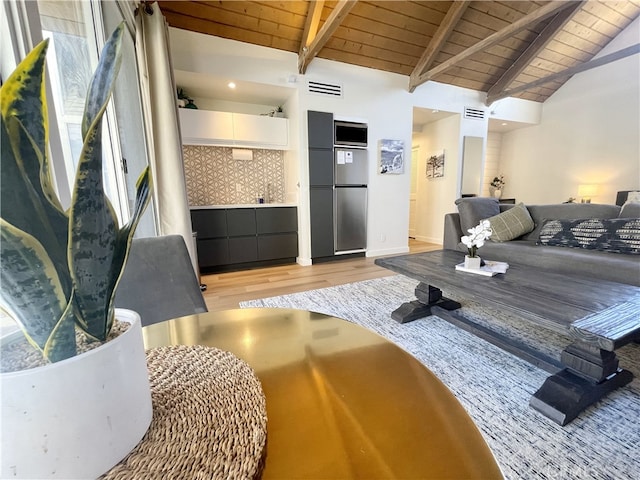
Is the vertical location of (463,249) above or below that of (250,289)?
above

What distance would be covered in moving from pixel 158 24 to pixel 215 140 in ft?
3.98

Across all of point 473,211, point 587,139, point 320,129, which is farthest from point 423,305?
point 587,139

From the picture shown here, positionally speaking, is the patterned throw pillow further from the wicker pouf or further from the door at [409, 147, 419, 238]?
the door at [409, 147, 419, 238]

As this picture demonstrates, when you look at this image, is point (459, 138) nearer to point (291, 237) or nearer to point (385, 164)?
point (385, 164)

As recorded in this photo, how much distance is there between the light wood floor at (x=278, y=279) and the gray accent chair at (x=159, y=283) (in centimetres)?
129

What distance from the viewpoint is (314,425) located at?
360mm

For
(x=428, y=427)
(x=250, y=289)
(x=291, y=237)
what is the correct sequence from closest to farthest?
1. (x=428, y=427)
2. (x=250, y=289)
3. (x=291, y=237)

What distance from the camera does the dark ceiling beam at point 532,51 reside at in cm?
377

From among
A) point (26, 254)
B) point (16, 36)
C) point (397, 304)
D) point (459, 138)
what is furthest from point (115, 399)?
point (459, 138)

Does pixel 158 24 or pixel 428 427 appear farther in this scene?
pixel 158 24

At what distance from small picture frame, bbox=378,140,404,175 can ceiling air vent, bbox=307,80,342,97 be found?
36.3 inches

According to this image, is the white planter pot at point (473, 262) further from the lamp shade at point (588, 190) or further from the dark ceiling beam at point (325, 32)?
the lamp shade at point (588, 190)

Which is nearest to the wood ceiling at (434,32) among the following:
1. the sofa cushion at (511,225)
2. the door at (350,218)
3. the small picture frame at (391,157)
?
the small picture frame at (391,157)

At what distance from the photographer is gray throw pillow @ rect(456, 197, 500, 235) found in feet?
8.63
